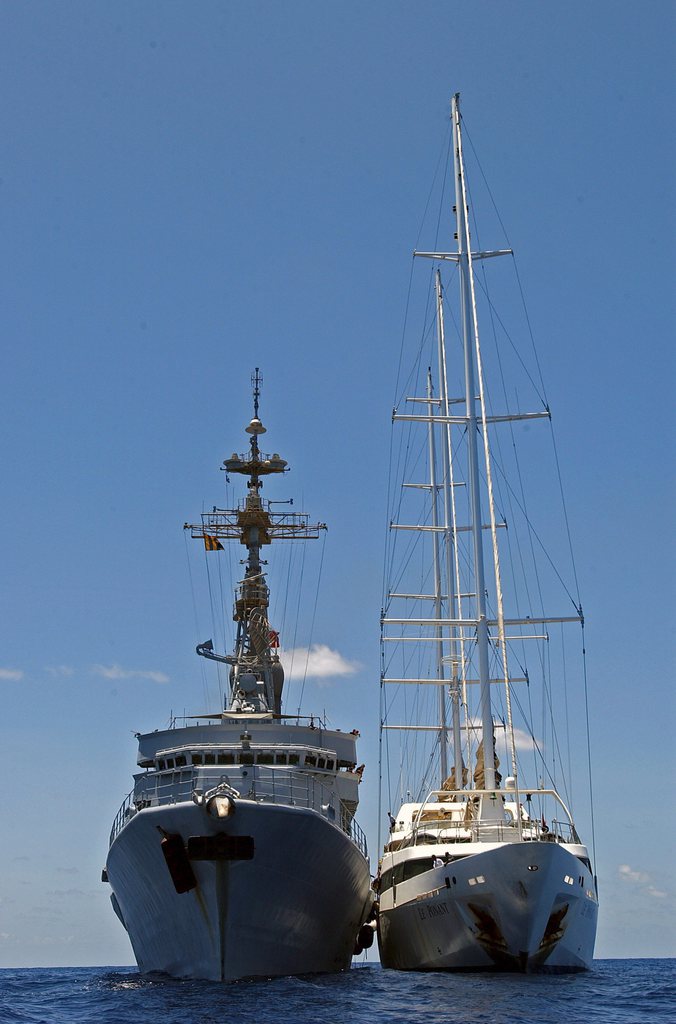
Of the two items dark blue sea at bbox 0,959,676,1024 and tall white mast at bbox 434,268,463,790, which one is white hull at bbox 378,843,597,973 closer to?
dark blue sea at bbox 0,959,676,1024

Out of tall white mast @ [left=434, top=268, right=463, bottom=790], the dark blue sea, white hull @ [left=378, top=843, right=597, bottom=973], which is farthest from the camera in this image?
tall white mast @ [left=434, top=268, right=463, bottom=790]

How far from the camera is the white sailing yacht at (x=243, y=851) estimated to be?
84.8 feet

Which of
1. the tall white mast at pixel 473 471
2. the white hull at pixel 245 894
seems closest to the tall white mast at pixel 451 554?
the tall white mast at pixel 473 471

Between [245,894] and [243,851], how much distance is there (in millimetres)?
1036

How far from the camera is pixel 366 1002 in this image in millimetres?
23500

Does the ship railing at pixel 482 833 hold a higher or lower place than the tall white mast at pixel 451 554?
lower

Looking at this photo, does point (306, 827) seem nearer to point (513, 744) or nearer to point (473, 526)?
point (513, 744)

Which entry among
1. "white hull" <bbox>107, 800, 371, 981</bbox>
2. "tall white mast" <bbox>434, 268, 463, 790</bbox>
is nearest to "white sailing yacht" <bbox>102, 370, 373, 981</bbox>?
"white hull" <bbox>107, 800, 371, 981</bbox>

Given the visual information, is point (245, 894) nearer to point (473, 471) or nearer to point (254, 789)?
point (254, 789)

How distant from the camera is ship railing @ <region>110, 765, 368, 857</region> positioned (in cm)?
2866

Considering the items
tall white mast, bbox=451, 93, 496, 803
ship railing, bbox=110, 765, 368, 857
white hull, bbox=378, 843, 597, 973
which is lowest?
white hull, bbox=378, 843, 597, 973

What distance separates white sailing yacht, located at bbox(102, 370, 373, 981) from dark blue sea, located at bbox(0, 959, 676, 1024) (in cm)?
85

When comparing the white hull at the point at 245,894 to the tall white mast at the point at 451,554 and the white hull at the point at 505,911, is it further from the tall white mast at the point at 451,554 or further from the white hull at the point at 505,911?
the tall white mast at the point at 451,554

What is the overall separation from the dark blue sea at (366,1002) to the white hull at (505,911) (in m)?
0.54
